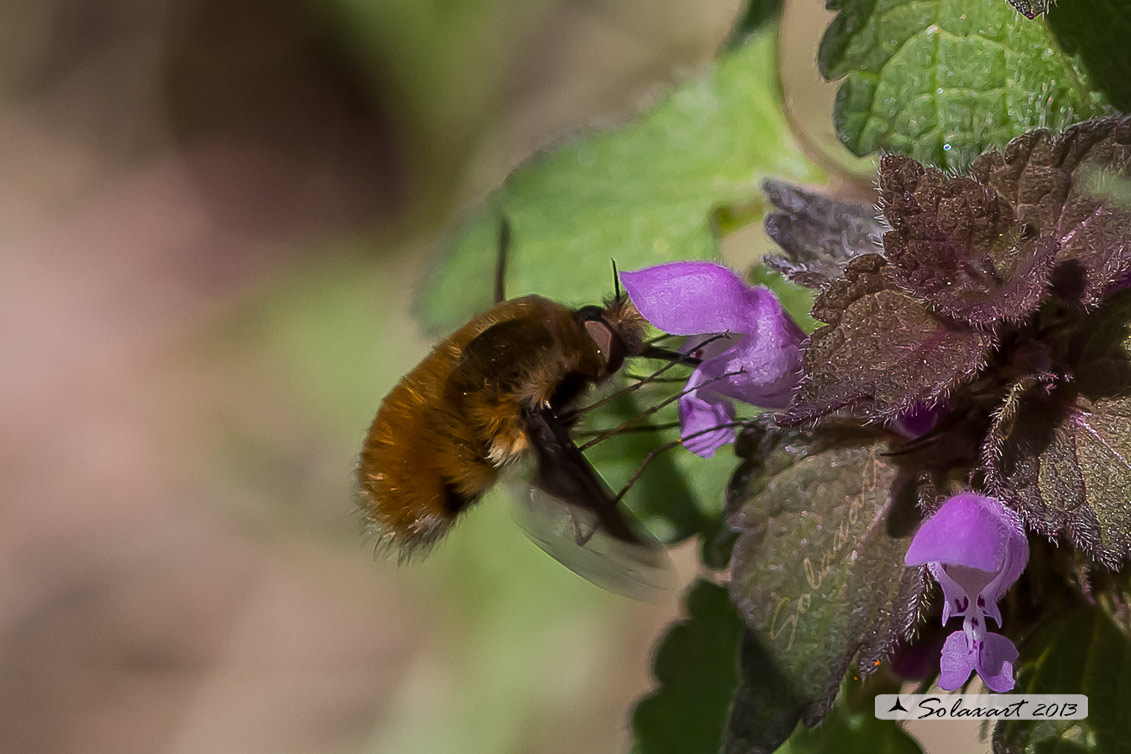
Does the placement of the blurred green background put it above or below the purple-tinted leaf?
below

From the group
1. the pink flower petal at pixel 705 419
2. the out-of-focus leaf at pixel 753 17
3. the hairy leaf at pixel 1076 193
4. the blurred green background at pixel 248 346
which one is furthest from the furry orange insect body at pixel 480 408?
the blurred green background at pixel 248 346

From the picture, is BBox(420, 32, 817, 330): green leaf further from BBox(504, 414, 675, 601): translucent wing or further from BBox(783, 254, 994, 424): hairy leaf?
BBox(783, 254, 994, 424): hairy leaf

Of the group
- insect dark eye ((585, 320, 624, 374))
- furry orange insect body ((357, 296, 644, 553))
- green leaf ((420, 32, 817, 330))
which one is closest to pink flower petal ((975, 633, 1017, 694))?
furry orange insect body ((357, 296, 644, 553))

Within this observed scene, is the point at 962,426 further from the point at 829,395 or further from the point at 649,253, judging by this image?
the point at 649,253

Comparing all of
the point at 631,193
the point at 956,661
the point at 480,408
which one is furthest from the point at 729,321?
the point at 631,193

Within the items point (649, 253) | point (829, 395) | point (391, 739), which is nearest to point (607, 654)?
point (391, 739)
